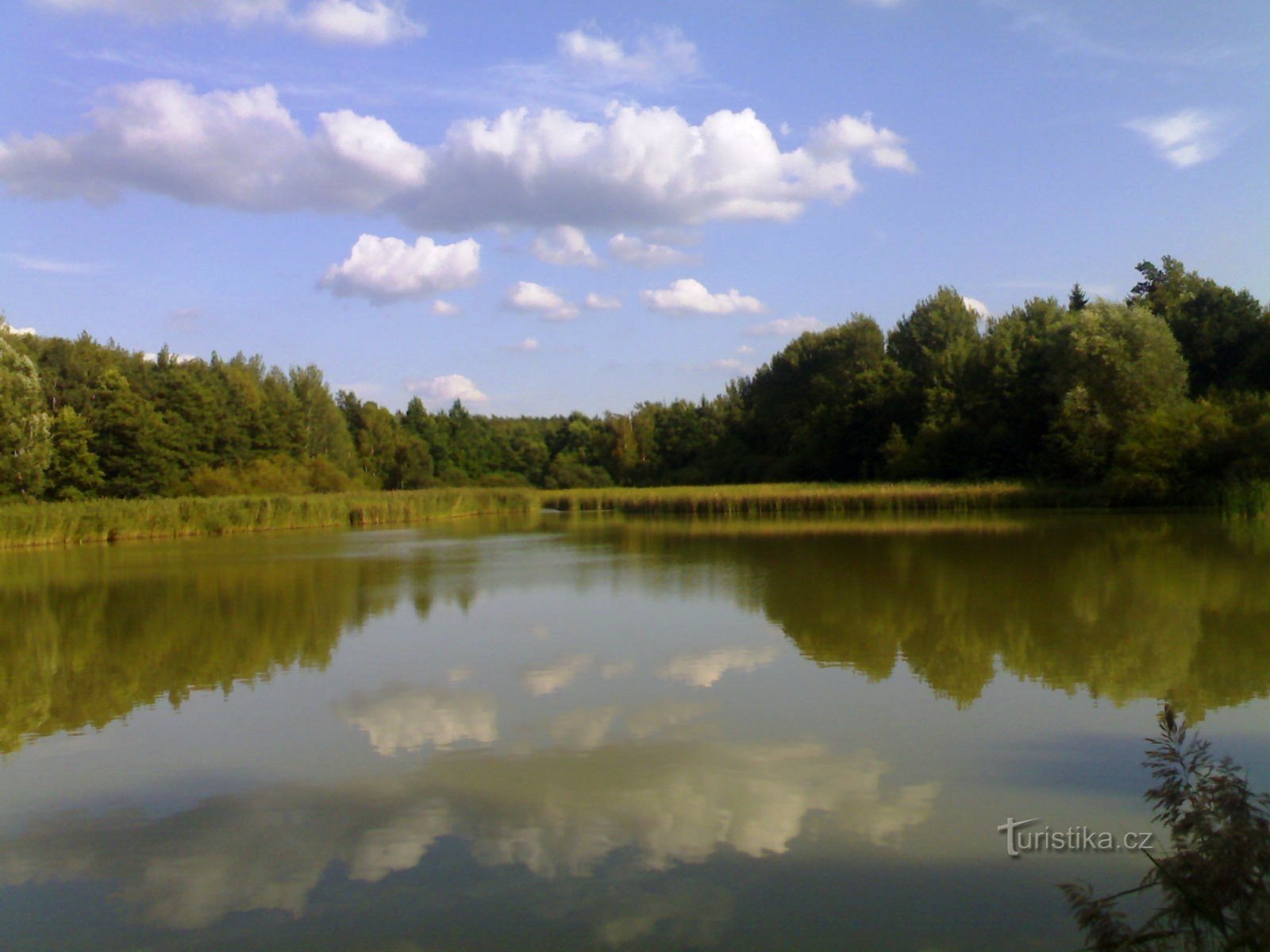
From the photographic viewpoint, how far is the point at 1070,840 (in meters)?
3.82

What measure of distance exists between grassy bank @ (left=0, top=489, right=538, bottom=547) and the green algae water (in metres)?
14.0

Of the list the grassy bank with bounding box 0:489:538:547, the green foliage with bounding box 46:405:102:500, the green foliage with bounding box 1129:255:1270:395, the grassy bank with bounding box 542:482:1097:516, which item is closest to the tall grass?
the grassy bank with bounding box 542:482:1097:516

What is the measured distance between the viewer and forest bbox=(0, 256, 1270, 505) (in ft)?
95.2

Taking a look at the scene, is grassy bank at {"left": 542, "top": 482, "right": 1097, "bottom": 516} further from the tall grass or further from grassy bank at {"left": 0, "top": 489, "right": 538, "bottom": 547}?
grassy bank at {"left": 0, "top": 489, "right": 538, "bottom": 547}

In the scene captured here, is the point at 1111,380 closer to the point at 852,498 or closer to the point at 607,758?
the point at 852,498

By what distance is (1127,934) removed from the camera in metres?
2.72

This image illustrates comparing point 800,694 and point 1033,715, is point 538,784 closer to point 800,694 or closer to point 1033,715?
point 800,694

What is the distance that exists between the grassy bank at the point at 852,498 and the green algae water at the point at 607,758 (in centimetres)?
1834

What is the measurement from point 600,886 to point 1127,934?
1.67 m

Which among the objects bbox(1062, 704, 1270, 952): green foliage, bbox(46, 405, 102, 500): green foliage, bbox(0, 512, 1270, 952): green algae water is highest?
bbox(46, 405, 102, 500): green foliage

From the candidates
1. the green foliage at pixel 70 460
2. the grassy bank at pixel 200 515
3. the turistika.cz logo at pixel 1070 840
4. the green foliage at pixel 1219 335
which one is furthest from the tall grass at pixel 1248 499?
the green foliage at pixel 70 460

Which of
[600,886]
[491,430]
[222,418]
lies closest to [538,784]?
[600,886]

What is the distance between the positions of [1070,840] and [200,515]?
2706 centimetres

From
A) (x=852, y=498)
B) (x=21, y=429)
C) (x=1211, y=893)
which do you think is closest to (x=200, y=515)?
(x=21, y=429)
